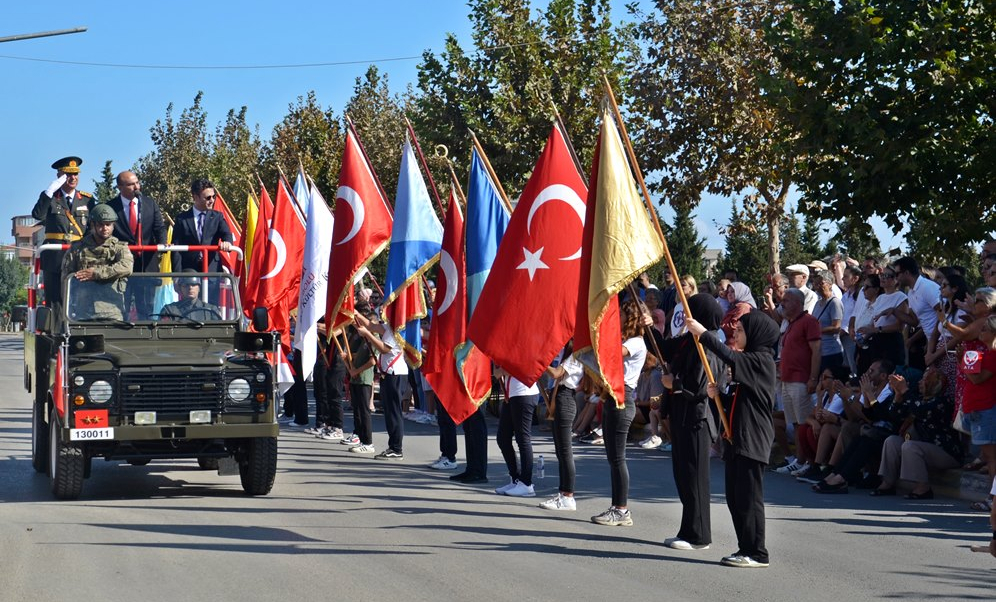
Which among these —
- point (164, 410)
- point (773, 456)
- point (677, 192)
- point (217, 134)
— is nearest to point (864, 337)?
point (773, 456)

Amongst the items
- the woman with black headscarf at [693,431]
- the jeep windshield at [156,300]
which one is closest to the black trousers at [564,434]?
the woman with black headscarf at [693,431]

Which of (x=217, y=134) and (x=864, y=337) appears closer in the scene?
(x=864, y=337)

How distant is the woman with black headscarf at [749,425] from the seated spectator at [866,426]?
174 inches

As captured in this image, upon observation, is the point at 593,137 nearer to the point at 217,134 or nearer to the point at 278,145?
the point at 278,145

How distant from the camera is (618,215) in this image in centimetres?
1009

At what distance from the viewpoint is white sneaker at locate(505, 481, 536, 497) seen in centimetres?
1338

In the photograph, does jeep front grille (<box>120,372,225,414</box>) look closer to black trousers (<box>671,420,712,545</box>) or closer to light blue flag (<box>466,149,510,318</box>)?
light blue flag (<box>466,149,510,318</box>)

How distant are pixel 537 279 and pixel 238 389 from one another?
339cm

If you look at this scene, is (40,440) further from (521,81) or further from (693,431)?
(521,81)

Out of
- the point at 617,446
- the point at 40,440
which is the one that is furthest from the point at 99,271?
the point at 617,446

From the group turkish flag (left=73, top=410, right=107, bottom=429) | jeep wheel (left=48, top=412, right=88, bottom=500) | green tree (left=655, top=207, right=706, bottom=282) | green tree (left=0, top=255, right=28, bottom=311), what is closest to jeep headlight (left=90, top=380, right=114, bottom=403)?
turkish flag (left=73, top=410, right=107, bottom=429)

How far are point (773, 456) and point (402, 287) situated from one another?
5.36 metres

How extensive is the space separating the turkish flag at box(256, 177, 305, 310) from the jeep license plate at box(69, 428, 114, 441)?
213 inches

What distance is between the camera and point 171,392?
1236cm
